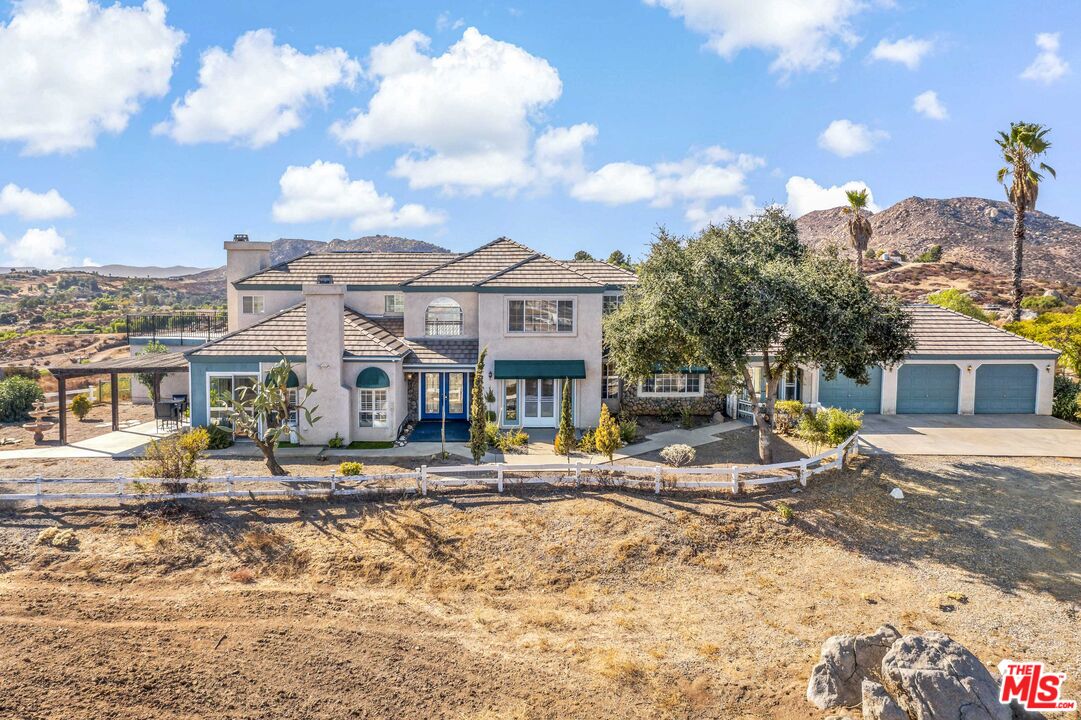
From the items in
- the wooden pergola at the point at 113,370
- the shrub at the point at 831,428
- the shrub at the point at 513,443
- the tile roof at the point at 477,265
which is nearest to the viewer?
the shrub at the point at 831,428

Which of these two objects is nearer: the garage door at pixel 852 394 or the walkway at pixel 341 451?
the walkway at pixel 341 451

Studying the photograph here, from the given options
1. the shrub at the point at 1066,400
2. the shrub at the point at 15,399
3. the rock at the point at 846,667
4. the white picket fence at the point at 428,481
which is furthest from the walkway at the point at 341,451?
the shrub at the point at 1066,400

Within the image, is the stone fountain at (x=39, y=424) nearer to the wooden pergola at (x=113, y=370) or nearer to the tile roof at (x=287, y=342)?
the wooden pergola at (x=113, y=370)


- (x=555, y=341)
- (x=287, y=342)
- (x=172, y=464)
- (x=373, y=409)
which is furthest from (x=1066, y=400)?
(x=172, y=464)

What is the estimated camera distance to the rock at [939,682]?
9.48m

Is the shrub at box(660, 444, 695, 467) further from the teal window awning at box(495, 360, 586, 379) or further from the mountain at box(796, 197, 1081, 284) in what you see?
the mountain at box(796, 197, 1081, 284)

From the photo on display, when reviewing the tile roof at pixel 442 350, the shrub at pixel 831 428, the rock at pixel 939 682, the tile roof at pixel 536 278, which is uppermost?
the tile roof at pixel 536 278

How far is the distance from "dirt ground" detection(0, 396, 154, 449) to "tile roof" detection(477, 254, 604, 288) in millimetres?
18757

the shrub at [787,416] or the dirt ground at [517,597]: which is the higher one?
the shrub at [787,416]

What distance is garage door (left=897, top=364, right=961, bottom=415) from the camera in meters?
30.1

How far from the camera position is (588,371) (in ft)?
88.0

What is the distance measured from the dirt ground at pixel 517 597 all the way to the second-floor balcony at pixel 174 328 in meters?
15.7

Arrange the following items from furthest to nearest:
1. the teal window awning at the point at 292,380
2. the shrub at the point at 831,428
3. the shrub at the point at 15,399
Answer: the shrub at the point at 15,399, the teal window awning at the point at 292,380, the shrub at the point at 831,428

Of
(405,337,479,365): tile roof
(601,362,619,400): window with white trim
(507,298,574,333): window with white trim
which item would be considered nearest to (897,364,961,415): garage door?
(601,362,619,400): window with white trim
